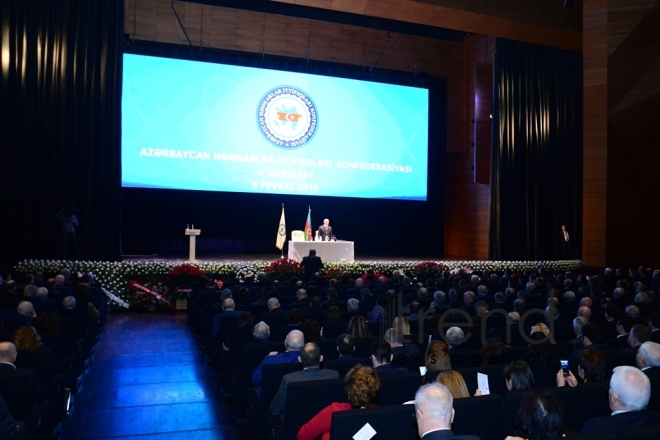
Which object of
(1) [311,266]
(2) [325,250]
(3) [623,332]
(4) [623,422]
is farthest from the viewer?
(2) [325,250]

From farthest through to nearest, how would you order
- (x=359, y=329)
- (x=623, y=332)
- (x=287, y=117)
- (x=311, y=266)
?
(x=287, y=117) → (x=311, y=266) → (x=623, y=332) → (x=359, y=329)

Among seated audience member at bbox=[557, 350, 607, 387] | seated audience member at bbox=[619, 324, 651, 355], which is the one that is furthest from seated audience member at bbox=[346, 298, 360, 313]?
seated audience member at bbox=[557, 350, 607, 387]

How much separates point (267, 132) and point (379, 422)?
43.8 ft

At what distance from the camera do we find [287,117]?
1573 centimetres

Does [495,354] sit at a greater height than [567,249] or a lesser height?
lesser

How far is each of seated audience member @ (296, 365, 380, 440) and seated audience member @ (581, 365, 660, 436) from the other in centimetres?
107

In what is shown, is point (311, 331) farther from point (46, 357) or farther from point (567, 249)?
point (567, 249)

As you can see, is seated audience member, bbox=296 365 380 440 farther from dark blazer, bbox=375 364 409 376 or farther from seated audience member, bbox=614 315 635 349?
seated audience member, bbox=614 315 635 349

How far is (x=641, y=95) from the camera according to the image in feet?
50.5

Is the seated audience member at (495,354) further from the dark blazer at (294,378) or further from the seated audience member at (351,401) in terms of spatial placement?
the seated audience member at (351,401)

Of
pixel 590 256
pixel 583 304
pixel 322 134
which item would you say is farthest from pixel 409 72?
pixel 583 304

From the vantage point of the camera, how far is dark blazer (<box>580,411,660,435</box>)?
2.70 metres

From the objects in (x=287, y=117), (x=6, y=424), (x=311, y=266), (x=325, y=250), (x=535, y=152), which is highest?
(x=287, y=117)

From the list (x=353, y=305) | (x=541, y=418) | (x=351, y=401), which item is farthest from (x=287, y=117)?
(x=541, y=418)
